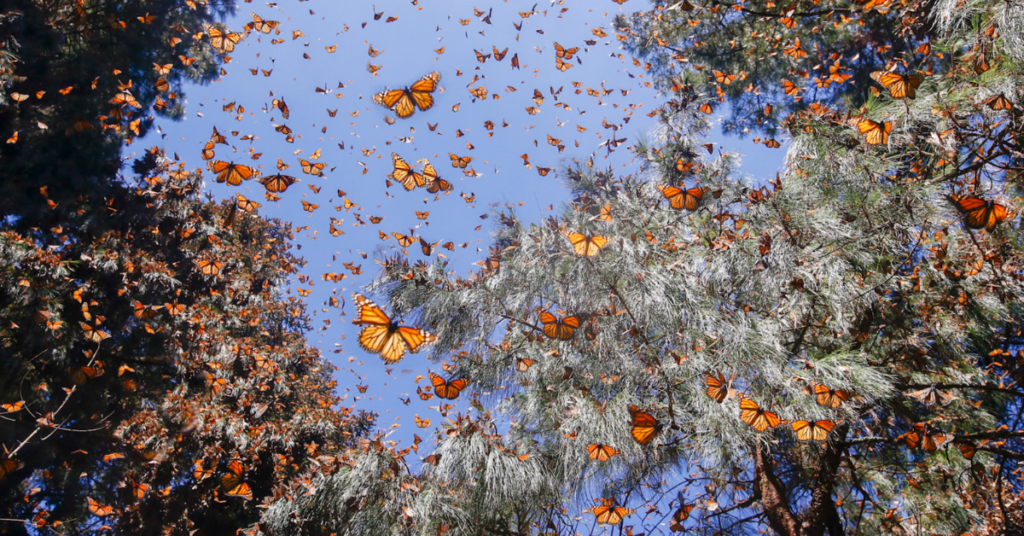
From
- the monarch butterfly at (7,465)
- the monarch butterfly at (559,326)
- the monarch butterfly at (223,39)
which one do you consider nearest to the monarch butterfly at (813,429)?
the monarch butterfly at (559,326)

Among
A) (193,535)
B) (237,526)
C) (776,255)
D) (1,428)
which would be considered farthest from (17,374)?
(776,255)

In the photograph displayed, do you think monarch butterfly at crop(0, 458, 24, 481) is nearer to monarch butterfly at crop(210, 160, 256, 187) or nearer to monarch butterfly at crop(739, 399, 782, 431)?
monarch butterfly at crop(210, 160, 256, 187)

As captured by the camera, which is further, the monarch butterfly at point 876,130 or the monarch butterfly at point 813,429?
the monarch butterfly at point 876,130

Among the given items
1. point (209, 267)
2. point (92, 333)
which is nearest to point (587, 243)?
point (92, 333)

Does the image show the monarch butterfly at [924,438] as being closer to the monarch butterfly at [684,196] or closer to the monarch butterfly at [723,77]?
the monarch butterfly at [684,196]

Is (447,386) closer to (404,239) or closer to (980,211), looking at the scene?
(404,239)

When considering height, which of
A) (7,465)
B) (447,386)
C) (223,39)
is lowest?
(7,465)

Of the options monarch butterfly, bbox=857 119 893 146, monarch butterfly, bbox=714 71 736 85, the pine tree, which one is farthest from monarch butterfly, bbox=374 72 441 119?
monarch butterfly, bbox=714 71 736 85
